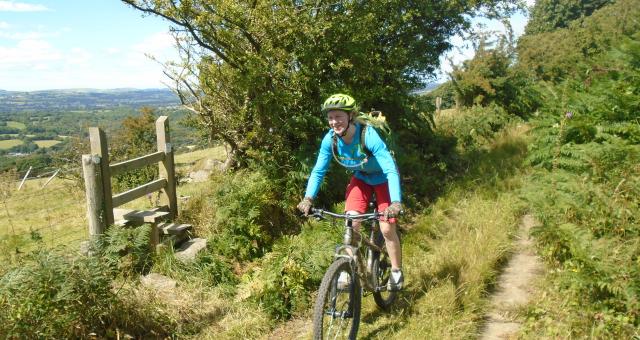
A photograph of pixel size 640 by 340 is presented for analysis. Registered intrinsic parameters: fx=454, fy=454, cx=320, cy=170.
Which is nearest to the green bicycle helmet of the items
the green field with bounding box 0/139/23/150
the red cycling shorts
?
the red cycling shorts

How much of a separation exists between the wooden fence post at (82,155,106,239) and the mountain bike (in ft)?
11.2

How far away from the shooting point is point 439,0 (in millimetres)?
10273

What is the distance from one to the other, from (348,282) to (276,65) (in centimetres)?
425

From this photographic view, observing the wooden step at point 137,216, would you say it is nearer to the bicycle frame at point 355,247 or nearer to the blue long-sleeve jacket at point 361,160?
the blue long-sleeve jacket at point 361,160

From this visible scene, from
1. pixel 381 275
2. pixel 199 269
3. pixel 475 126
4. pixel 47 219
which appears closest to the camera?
pixel 381 275

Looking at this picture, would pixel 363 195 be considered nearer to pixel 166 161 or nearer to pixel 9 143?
pixel 166 161

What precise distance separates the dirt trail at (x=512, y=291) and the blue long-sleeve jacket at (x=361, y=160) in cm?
181

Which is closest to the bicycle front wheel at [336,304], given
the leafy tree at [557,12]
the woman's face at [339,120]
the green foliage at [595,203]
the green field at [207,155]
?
the woman's face at [339,120]

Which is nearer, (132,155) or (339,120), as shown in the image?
(339,120)

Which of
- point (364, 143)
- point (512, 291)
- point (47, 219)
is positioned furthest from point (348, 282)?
point (47, 219)

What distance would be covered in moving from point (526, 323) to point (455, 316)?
0.65 meters

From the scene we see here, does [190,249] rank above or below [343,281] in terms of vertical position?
below

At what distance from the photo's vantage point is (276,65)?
7.23m

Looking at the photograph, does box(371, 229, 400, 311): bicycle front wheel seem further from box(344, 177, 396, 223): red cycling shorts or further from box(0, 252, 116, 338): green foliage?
box(0, 252, 116, 338): green foliage
